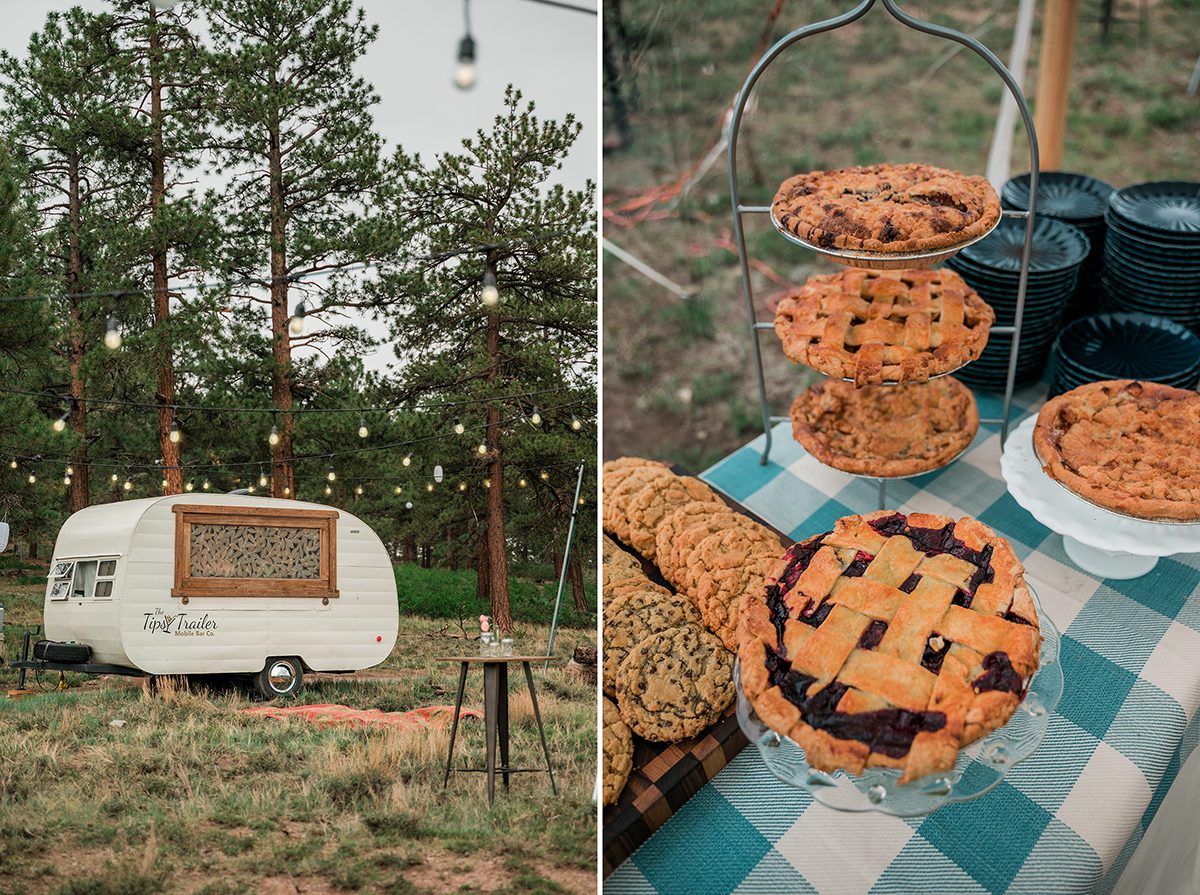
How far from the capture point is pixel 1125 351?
6.84 ft

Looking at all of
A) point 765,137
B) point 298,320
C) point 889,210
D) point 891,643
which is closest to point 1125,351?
point 889,210

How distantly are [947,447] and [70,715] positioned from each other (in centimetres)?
170

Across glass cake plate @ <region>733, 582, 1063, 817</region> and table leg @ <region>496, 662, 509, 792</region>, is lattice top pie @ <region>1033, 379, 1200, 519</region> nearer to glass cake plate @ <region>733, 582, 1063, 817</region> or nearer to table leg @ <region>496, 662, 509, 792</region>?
glass cake plate @ <region>733, 582, 1063, 817</region>

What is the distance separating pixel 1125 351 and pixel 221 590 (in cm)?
194

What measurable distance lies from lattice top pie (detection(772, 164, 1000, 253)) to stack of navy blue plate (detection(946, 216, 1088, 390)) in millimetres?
435

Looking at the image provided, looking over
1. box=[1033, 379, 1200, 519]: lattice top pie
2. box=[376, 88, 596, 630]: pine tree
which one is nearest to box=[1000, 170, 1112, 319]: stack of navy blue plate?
box=[1033, 379, 1200, 519]: lattice top pie

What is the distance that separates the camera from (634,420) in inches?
158

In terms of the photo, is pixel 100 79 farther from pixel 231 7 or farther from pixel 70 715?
pixel 70 715

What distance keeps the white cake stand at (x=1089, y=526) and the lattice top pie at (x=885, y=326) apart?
0.21 metres

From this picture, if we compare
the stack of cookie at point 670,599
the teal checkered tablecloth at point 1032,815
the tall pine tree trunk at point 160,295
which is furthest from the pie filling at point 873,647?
the tall pine tree trunk at point 160,295

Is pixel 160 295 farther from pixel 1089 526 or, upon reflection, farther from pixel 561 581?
pixel 1089 526

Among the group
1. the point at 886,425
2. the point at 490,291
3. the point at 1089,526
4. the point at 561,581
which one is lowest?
the point at 561,581

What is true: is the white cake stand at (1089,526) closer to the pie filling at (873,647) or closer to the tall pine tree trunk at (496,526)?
the pie filling at (873,647)

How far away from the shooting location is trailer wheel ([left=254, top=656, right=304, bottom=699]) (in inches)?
78.2
